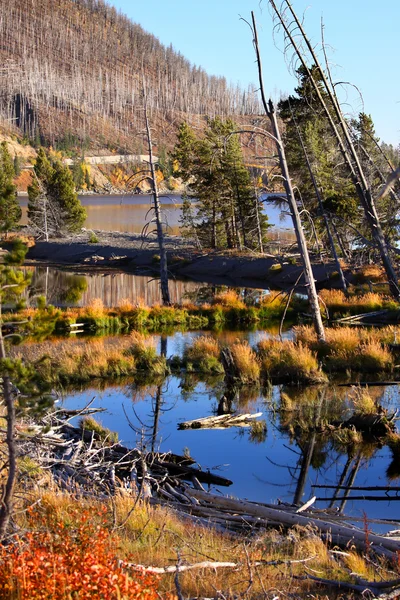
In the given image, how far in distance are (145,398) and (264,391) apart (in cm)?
274

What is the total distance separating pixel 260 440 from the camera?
43.4 feet

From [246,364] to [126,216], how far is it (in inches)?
2852

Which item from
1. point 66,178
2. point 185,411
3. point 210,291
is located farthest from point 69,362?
point 66,178

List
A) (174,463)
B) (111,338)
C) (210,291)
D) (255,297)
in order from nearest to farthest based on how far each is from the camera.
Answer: (174,463), (111,338), (255,297), (210,291)

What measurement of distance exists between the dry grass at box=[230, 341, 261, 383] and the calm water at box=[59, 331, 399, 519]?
1.68 ft

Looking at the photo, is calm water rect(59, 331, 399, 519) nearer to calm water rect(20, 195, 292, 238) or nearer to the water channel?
the water channel

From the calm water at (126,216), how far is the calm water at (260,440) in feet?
108

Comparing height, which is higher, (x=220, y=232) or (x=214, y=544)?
(x=220, y=232)

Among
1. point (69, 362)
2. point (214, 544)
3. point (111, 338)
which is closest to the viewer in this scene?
point (214, 544)

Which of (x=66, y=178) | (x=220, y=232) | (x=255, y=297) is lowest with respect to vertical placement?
(x=255, y=297)

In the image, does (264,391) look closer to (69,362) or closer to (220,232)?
(69,362)

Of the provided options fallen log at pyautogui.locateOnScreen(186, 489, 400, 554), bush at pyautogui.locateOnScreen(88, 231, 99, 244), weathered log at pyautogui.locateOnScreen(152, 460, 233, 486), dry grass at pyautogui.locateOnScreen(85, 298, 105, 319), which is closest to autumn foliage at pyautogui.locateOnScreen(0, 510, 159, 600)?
fallen log at pyautogui.locateOnScreen(186, 489, 400, 554)

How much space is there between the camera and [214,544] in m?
6.57

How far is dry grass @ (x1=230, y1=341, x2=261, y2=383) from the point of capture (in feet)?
56.3
